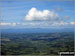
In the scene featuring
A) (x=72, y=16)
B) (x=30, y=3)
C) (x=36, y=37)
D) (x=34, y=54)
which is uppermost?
(x=30, y=3)

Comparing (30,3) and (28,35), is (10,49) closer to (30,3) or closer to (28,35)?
(28,35)

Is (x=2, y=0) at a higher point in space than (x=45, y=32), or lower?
higher

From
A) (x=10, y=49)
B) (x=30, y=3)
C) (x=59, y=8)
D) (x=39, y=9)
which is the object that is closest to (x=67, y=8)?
(x=59, y=8)

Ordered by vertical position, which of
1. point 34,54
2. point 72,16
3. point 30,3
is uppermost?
point 30,3

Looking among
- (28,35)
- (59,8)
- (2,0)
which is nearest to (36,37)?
(28,35)

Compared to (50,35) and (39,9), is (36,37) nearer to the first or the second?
(50,35)

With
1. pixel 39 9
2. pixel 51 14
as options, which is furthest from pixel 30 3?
pixel 51 14

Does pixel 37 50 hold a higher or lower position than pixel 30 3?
lower

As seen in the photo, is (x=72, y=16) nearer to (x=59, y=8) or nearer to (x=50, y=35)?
(x=59, y=8)
